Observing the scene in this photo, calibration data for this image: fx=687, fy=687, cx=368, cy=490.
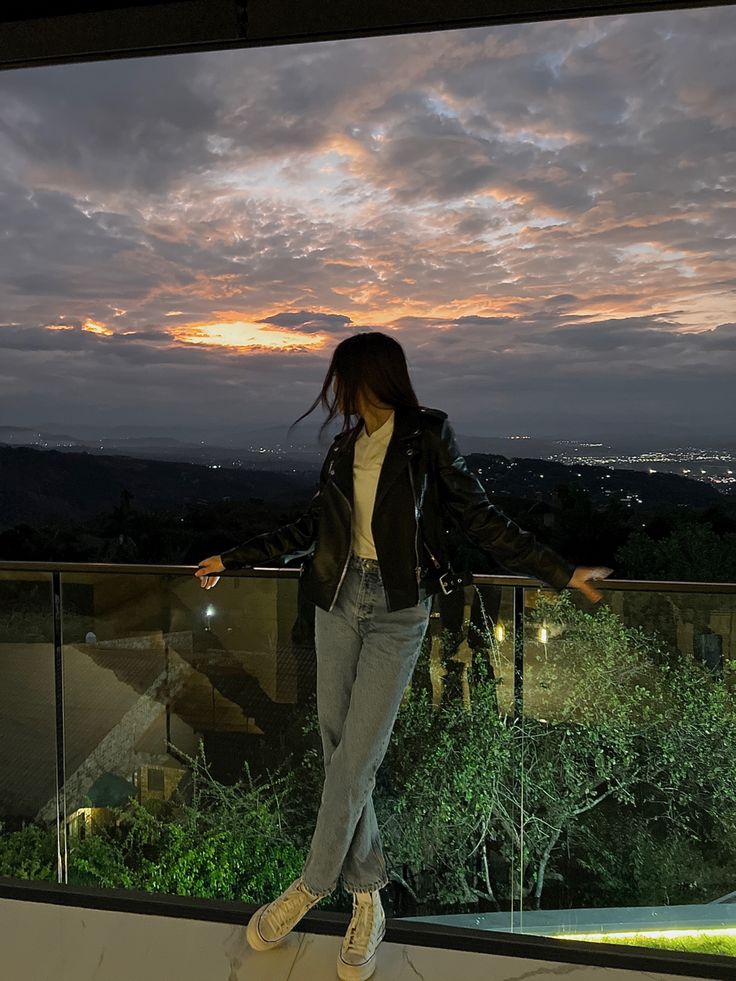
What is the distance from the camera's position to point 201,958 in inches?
73.0

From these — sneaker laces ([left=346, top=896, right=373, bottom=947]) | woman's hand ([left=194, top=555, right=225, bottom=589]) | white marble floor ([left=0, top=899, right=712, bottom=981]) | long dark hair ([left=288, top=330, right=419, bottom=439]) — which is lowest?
white marble floor ([left=0, top=899, right=712, bottom=981])

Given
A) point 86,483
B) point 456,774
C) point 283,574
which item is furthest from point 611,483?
point 86,483

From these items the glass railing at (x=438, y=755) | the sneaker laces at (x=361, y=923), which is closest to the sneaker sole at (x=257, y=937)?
the sneaker laces at (x=361, y=923)

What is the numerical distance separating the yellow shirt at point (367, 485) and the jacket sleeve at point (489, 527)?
0.15 m

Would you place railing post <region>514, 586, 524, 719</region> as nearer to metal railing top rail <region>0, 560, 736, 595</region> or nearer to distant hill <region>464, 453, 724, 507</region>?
metal railing top rail <region>0, 560, 736, 595</region>

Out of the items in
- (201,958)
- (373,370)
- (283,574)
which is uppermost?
(373,370)

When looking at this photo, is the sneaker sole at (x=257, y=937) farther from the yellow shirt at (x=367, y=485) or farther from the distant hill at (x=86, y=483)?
the distant hill at (x=86, y=483)

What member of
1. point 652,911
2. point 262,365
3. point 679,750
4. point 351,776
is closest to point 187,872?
point 351,776

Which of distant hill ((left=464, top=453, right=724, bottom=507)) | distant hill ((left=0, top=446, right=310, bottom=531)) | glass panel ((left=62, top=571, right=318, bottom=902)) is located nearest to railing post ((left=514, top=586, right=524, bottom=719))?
glass panel ((left=62, top=571, right=318, bottom=902))

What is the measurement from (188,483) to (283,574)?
1873 mm

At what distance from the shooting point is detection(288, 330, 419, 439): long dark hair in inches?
68.3

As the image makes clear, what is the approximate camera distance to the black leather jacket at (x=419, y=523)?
170 cm

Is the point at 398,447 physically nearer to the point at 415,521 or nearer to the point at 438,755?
the point at 415,521

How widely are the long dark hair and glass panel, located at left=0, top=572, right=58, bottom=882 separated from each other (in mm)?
1368
